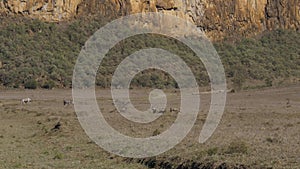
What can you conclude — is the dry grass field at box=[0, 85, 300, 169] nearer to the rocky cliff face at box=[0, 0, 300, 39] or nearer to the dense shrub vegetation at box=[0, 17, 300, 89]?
the dense shrub vegetation at box=[0, 17, 300, 89]

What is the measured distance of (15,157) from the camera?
19.9 meters

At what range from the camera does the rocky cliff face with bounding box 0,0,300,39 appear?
86438 mm

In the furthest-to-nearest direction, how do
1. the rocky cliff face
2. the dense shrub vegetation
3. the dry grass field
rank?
the rocky cliff face < the dense shrub vegetation < the dry grass field

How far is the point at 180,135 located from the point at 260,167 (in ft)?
31.0

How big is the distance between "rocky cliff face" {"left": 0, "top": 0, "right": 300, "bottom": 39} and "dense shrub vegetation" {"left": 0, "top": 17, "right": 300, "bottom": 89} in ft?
5.04

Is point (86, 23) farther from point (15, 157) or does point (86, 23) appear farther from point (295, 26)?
point (15, 157)

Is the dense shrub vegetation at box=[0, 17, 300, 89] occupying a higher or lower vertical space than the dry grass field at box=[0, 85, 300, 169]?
lower

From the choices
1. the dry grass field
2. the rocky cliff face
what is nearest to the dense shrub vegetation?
the rocky cliff face

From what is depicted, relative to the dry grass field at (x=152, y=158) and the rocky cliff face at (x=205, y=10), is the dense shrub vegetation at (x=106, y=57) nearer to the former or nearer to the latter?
the rocky cliff face at (x=205, y=10)

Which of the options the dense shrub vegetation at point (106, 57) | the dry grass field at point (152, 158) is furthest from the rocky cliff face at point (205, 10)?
the dry grass field at point (152, 158)

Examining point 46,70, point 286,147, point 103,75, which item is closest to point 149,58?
point 103,75

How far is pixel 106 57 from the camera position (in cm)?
8238

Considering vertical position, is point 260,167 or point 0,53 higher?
point 260,167

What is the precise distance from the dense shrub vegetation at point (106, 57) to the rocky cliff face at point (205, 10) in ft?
5.04
